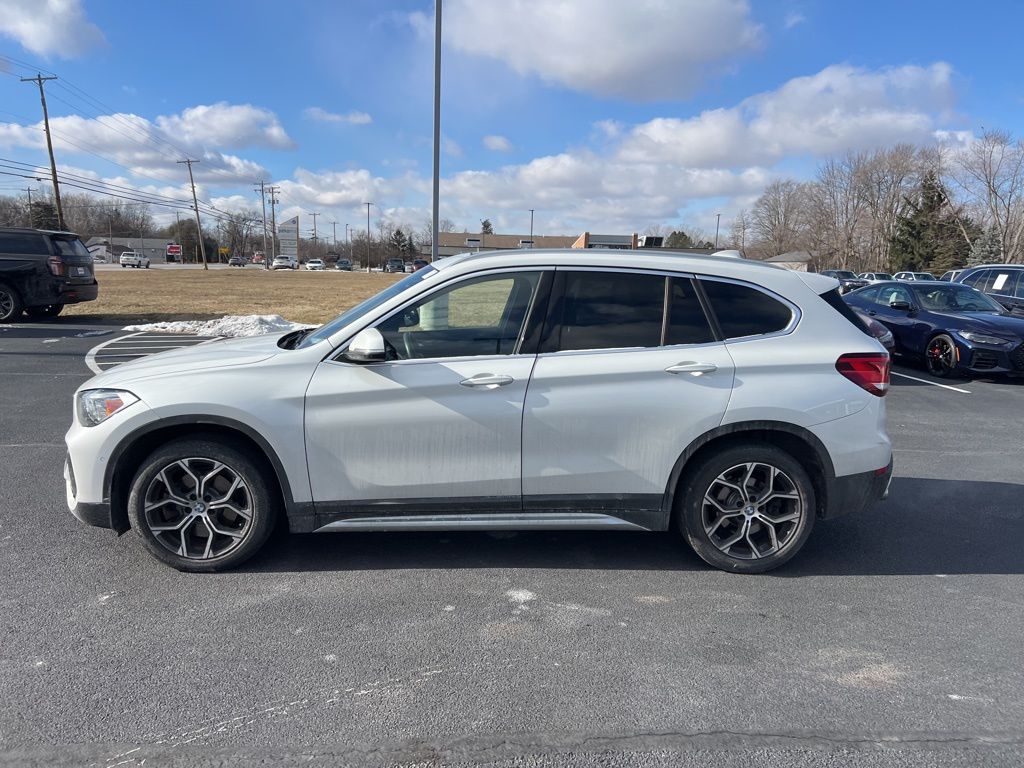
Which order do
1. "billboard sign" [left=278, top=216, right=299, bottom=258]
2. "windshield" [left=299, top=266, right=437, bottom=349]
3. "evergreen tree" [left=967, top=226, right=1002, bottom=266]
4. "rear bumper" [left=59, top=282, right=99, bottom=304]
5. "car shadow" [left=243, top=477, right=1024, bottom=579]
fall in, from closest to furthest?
"windshield" [left=299, top=266, right=437, bottom=349]
"car shadow" [left=243, top=477, right=1024, bottom=579]
"rear bumper" [left=59, top=282, right=99, bottom=304]
"evergreen tree" [left=967, top=226, right=1002, bottom=266]
"billboard sign" [left=278, top=216, right=299, bottom=258]

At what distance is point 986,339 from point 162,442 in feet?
36.7

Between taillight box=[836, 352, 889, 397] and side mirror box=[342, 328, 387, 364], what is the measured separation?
248 centimetres

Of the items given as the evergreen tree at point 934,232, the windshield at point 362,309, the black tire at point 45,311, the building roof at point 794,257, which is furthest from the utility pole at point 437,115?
the building roof at point 794,257

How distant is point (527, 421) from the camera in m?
3.41

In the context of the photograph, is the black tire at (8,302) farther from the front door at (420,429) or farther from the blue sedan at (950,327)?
the blue sedan at (950,327)

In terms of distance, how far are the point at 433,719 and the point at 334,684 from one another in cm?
48

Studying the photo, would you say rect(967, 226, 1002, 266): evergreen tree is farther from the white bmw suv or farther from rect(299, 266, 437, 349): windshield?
rect(299, 266, 437, 349): windshield

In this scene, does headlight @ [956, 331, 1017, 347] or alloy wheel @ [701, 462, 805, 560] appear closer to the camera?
alloy wheel @ [701, 462, 805, 560]

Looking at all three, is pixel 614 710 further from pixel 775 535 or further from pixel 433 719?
pixel 775 535

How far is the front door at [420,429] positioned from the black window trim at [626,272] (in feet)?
0.58

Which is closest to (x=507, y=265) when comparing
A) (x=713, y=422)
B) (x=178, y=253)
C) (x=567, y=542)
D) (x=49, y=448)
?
(x=713, y=422)

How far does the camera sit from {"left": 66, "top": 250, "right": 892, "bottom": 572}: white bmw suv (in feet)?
11.1

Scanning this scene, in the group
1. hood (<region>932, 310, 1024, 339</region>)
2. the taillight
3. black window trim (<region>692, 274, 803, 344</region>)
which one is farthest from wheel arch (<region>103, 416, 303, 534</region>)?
hood (<region>932, 310, 1024, 339</region>)

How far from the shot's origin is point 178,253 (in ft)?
341
